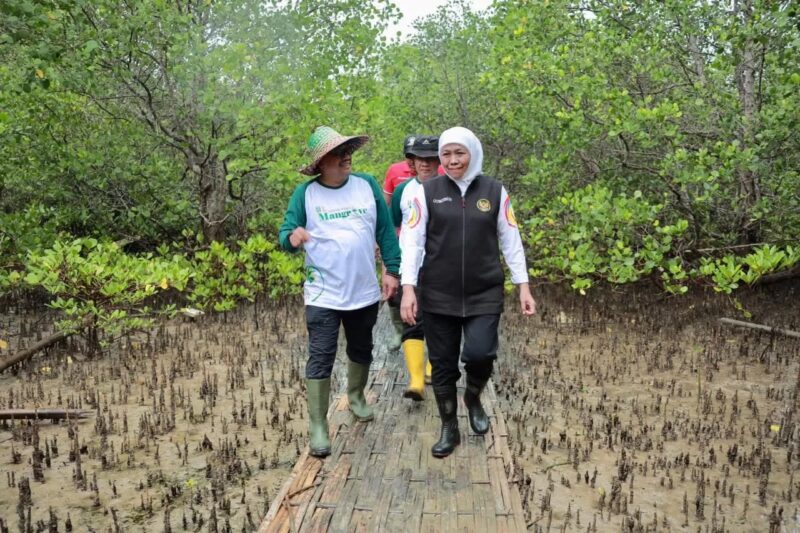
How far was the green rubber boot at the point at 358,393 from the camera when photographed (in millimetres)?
4105

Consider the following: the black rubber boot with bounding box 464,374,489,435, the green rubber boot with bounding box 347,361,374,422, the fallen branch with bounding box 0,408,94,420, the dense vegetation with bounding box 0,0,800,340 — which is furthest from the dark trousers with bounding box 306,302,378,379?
the dense vegetation with bounding box 0,0,800,340

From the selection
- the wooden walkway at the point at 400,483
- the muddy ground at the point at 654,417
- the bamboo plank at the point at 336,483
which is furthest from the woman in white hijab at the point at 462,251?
the muddy ground at the point at 654,417

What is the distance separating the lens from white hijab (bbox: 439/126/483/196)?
3.46 meters

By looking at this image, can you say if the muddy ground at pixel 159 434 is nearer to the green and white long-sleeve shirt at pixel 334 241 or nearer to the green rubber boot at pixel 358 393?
the green rubber boot at pixel 358 393

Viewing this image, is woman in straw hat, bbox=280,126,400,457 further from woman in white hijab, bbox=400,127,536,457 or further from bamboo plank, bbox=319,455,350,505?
woman in white hijab, bbox=400,127,536,457

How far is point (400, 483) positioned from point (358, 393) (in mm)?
970

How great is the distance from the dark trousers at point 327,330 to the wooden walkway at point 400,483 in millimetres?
451

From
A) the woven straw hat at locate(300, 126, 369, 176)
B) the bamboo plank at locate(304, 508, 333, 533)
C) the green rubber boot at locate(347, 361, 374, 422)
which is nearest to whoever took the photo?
the bamboo plank at locate(304, 508, 333, 533)

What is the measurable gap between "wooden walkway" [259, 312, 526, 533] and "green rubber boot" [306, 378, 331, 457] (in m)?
0.07

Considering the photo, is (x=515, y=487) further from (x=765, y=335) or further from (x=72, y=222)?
(x=72, y=222)

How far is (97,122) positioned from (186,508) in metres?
6.73

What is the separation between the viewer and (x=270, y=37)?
9086 mm

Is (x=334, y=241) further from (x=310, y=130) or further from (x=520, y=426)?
(x=310, y=130)

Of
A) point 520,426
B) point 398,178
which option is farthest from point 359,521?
point 398,178
